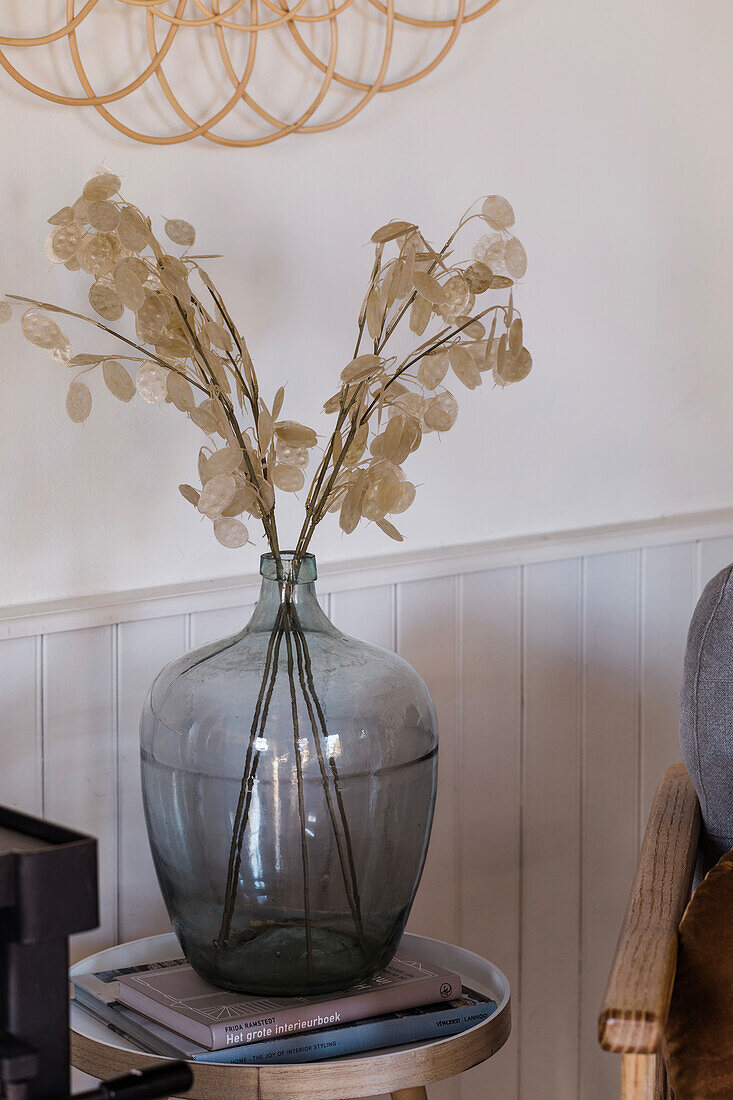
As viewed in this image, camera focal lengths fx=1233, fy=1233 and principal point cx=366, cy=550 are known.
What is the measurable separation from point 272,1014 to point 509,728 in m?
0.68

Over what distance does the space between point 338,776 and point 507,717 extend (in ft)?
2.03

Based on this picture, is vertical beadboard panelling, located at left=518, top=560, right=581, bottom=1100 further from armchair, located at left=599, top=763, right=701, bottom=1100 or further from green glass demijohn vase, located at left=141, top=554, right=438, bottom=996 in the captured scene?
green glass demijohn vase, located at left=141, top=554, right=438, bottom=996

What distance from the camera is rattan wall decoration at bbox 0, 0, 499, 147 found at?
1.20m

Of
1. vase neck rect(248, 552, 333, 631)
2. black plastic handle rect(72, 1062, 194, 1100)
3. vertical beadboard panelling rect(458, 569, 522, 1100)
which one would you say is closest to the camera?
black plastic handle rect(72, 1062, 194, 1100)

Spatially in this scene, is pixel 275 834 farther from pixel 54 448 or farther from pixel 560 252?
pixel 560 252

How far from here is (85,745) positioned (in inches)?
50.4

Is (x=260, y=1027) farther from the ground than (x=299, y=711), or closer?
closer

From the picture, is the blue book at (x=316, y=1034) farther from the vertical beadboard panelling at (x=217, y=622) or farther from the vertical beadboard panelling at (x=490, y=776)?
the vertical beadboard panelling at (x=490, y=776)

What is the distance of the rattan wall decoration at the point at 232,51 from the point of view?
120 centimetres

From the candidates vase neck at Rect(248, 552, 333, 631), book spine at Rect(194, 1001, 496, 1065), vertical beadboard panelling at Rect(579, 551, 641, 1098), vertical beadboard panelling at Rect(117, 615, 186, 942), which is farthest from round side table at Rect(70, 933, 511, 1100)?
vertical beadboard panelling at Rect(579, 551, 641, 1098)

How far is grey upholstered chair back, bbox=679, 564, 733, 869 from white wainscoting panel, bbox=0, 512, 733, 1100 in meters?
0.40

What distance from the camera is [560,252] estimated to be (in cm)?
162

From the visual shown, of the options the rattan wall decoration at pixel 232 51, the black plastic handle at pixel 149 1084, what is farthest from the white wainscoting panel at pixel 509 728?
the black plastic handle at pixel 149 1084

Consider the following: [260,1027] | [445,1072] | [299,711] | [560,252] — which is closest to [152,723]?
[299,711]
